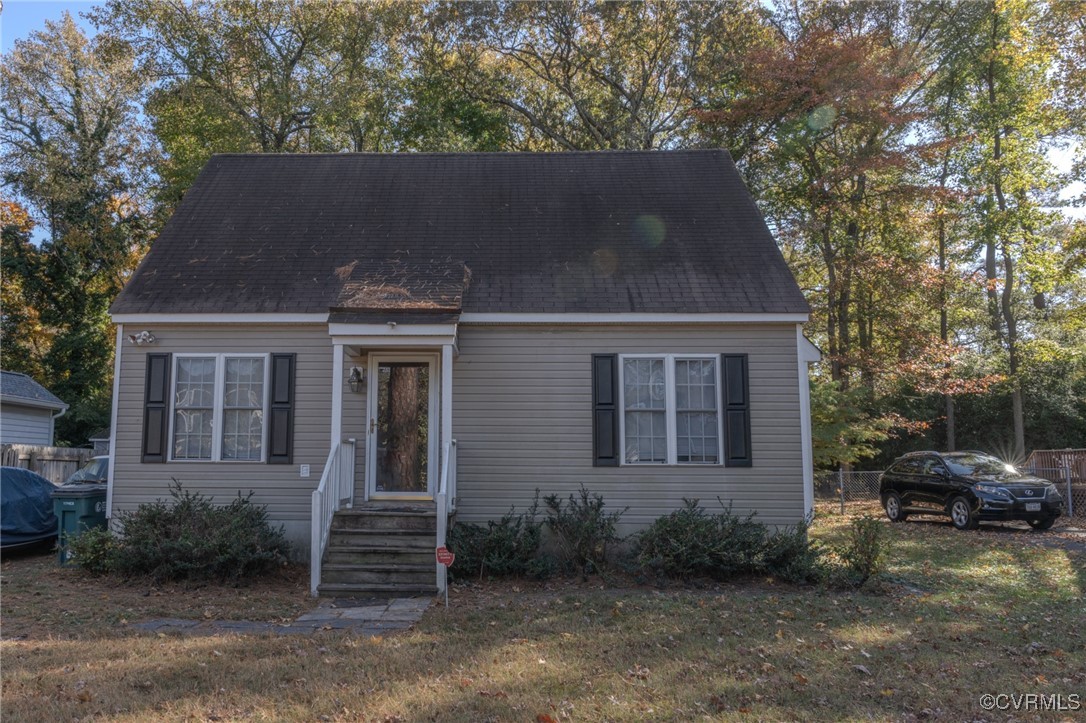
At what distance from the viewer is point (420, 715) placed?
4.43m

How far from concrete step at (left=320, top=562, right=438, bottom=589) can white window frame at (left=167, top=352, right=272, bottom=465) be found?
2.25 metres

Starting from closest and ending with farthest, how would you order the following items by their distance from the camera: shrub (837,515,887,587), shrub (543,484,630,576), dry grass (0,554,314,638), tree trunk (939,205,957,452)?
1. dry grass (0,554,314,638)
2. shrub (837,515,887,587)
3. shrub (543,484,630,576)
4. tree trunk (939,205,957,452)

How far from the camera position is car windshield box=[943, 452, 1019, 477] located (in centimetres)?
1355

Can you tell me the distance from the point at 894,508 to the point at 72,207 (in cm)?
2522

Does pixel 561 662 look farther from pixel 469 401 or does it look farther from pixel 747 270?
pixel 747 270

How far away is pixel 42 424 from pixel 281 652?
1887cm

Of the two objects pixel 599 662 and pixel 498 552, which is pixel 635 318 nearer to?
pixel 498 552

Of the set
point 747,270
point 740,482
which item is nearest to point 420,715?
point 740,482

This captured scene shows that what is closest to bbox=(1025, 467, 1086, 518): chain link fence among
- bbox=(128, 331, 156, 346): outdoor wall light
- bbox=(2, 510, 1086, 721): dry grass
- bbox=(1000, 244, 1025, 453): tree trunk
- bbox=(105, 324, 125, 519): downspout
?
bbox=(1000, 244, 1025, 453): tree trunk

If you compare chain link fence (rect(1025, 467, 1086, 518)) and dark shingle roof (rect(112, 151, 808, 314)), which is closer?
dark shingle roof (rect(112, 151, 808, 314))

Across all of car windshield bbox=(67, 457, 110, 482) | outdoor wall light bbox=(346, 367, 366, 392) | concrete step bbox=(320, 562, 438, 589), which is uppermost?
outdoor wall light bbox=(346, 367, 366, 392)

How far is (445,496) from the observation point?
27.0 feet

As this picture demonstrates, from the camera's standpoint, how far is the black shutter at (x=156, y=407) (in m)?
9.84

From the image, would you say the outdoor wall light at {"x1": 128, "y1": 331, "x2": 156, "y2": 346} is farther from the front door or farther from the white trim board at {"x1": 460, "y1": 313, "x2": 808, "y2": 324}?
the white trim board at {"x1": 460, "y1": 313, "x2": 808, "y2": 324}
